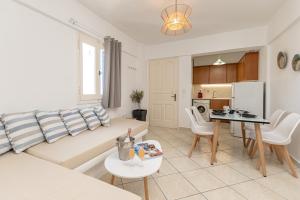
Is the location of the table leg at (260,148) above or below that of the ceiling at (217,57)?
below

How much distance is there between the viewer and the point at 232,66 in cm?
592

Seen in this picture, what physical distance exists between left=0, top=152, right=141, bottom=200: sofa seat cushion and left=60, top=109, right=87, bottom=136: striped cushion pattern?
77 cm

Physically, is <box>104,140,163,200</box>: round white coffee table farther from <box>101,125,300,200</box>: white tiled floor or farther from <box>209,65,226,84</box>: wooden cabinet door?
<box>209,65,226,84</box>: wooden cabinet door

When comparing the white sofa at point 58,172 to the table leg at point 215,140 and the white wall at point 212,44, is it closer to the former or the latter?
the table leg at point 215,140

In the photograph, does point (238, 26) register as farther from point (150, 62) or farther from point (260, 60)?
point (150, 62)

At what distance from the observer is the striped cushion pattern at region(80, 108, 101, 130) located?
2.44 metres

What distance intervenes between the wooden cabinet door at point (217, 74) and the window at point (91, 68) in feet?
14.7

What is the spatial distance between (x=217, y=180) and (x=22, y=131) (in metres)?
2.33

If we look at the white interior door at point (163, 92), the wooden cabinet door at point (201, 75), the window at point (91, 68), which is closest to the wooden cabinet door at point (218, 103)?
the wooden cabinet door at point (201, 75)

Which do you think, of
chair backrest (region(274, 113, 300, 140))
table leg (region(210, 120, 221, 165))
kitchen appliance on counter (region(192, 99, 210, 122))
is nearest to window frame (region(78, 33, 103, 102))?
table leg (region(210, 120, 221, 165))

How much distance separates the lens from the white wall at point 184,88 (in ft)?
15.0

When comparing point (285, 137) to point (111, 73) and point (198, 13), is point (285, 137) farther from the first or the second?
point (111, 73)

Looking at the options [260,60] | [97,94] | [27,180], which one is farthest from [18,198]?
[260,60]

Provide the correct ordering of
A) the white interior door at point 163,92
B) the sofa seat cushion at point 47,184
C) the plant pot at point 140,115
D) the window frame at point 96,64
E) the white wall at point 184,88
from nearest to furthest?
the sofa seat cushion at point 47,184 → the window frame at point 96,64 → the plant pot at point 140,115 → the white wall at point 184,88 → the white interior door at point 163,92
